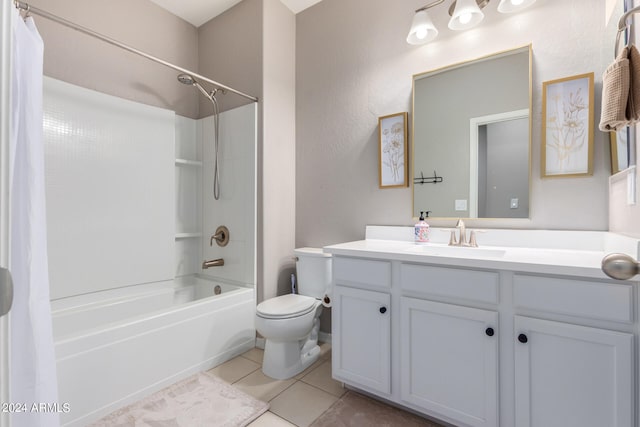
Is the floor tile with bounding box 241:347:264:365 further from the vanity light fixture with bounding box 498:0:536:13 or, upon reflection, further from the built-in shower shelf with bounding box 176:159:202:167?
the vanity light fixture with bounding box 498:0:536:13

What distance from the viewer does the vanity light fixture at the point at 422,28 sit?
6.09ft

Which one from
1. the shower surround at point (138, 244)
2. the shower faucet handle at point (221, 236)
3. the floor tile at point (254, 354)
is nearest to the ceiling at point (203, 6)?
the shower surround at point (138, 244)

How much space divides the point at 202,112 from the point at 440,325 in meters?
2.69

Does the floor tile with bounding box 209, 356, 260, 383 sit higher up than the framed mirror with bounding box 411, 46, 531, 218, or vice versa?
the framed mirror with bounding box 411, 46, 531, 218

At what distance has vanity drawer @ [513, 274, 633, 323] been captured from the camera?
103 centimetres

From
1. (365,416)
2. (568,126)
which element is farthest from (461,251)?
(365,416)

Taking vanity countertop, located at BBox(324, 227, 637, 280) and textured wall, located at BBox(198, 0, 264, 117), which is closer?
vanity countertop, located at BBox(324, 227, 637, 280)

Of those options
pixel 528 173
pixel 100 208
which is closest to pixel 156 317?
pixel 100 208

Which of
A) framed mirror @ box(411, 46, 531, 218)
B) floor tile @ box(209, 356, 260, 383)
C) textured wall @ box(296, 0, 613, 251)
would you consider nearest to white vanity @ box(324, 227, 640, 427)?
framed mirror @ box(411, 46, 531, 218)

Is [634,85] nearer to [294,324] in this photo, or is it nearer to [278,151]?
[294,324]

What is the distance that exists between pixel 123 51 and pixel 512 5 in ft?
8.92

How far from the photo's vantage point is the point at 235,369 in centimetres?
202

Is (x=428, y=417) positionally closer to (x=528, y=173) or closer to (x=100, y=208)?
(x=528, y=173)

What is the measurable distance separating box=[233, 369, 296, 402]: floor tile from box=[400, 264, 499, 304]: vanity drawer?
998 millimetres
